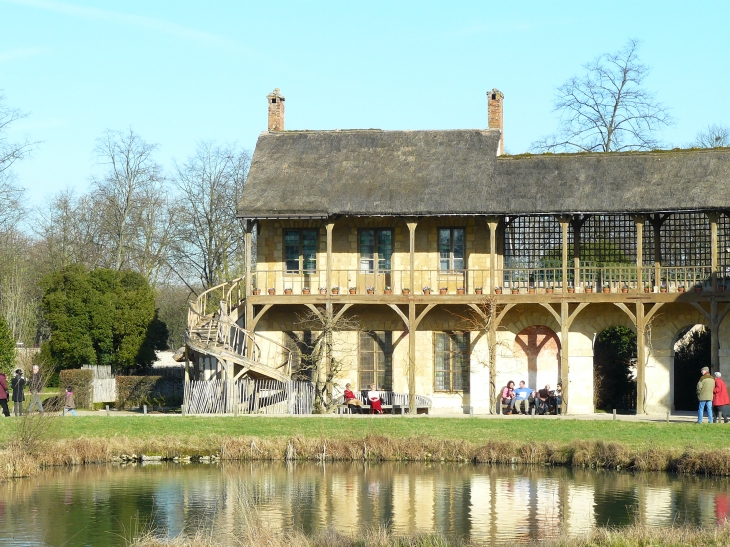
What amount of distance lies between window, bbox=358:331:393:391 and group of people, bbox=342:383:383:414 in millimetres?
1589

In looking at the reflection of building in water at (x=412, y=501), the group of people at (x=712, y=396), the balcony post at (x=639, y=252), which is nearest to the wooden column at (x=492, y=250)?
the balcony post at (x=639, y=252)

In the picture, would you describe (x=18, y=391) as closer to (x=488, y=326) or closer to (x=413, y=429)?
(x=413, y=429)

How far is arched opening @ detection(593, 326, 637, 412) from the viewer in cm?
3412

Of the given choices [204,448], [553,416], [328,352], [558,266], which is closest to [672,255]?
[558,266]

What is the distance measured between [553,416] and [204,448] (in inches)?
355

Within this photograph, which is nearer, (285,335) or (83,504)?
(83,504)

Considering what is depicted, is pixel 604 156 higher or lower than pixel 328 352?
higher

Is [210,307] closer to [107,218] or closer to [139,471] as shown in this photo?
[107,218]

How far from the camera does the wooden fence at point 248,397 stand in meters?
30.0

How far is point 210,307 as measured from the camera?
4550 cm

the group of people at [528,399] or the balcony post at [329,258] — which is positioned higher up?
the balcony post at [329,258]

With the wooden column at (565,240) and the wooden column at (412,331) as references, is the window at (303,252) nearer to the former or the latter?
the wooden column at (412,331)

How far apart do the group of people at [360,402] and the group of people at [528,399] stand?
125 inches

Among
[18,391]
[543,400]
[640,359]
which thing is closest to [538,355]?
[543,400]
